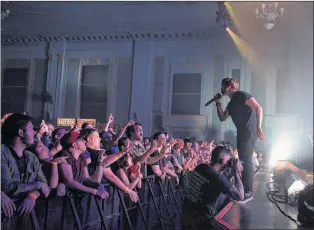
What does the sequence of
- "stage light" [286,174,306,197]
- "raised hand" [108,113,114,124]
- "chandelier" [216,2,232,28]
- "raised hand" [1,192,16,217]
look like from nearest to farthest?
"raised hand" [1,192,16,217] → "stage light" [286,174,306,197] → "raised hand" [108,113,114,124] → "chandelier" [216,2,232,28]

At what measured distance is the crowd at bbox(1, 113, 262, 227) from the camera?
1.50 meters

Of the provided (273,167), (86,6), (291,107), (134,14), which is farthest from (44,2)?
(273,167)

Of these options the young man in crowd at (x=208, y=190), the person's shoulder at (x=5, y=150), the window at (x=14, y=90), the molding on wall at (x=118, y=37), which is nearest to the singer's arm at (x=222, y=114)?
the young man in crowd at (x=208, y=190)

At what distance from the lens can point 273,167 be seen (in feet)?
8.59

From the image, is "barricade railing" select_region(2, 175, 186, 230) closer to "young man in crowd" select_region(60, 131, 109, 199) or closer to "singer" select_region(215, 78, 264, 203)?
"young man in crowd" select_region(60, 131, 109, 199)

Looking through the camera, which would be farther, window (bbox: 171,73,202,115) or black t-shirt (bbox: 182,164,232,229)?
window (bbox: 171,73,202,115)

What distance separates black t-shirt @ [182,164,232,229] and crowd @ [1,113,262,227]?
325mm

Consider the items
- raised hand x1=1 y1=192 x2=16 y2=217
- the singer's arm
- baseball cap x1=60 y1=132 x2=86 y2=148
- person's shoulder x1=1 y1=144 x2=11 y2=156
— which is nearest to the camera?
raised hand x1=1 y1=192 x2=16 y2=217

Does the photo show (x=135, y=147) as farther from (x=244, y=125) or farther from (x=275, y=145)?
(x=275, y=145)

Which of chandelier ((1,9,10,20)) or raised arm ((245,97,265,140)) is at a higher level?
A: chandelier ((1,9,10,20))

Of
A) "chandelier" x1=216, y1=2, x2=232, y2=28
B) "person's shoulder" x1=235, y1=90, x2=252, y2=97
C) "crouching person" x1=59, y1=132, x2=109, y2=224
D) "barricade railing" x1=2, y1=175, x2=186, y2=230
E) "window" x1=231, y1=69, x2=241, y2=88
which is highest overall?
"chandelier" x1=216, y1=2, x2=232, y2=28

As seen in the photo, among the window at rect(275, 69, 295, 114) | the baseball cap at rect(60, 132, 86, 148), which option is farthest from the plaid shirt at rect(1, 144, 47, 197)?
the window at rect(275, 69, 295, 114)

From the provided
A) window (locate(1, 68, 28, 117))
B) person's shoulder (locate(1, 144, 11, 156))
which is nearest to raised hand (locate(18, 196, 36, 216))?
person's shoulder (locate(1, 144, 11, 156))

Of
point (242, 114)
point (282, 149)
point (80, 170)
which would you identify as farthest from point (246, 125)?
point (80, 170)
